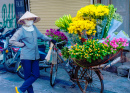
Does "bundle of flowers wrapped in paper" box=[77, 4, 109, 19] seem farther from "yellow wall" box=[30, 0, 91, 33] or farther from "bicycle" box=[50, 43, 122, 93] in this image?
"yellow wall" box=[30, 0, 91, 33]

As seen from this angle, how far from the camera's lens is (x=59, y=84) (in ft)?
19.6

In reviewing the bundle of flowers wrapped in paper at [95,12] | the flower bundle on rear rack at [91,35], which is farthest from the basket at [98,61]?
the bundle of flowers wrapped in paper at [95,12]

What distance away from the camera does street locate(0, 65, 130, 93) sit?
5.47 metres

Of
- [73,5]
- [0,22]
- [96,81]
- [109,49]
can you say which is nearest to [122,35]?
[109,49]

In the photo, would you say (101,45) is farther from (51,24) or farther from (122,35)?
(51,24)

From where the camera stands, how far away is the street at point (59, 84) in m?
5.47

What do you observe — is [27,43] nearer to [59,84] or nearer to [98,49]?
[98,49]

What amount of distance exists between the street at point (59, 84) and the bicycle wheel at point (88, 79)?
275 mm

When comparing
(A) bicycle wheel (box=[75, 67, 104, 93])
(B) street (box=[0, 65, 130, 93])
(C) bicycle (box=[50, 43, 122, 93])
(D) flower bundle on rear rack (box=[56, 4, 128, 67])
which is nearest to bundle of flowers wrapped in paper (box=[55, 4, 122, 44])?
(D) flower bundle on rear rack (box=[56, 4, 128, 67])

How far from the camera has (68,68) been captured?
562 centimetres

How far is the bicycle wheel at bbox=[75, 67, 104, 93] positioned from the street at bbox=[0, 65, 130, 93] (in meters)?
0.28

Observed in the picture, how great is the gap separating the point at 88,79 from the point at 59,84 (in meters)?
1.39

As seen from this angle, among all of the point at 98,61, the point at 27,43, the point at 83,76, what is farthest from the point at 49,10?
the point at 98,61

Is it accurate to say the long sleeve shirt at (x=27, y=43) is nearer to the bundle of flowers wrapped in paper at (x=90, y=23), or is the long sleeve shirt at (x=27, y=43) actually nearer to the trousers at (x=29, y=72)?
the trousers at (x=29, y=72)
